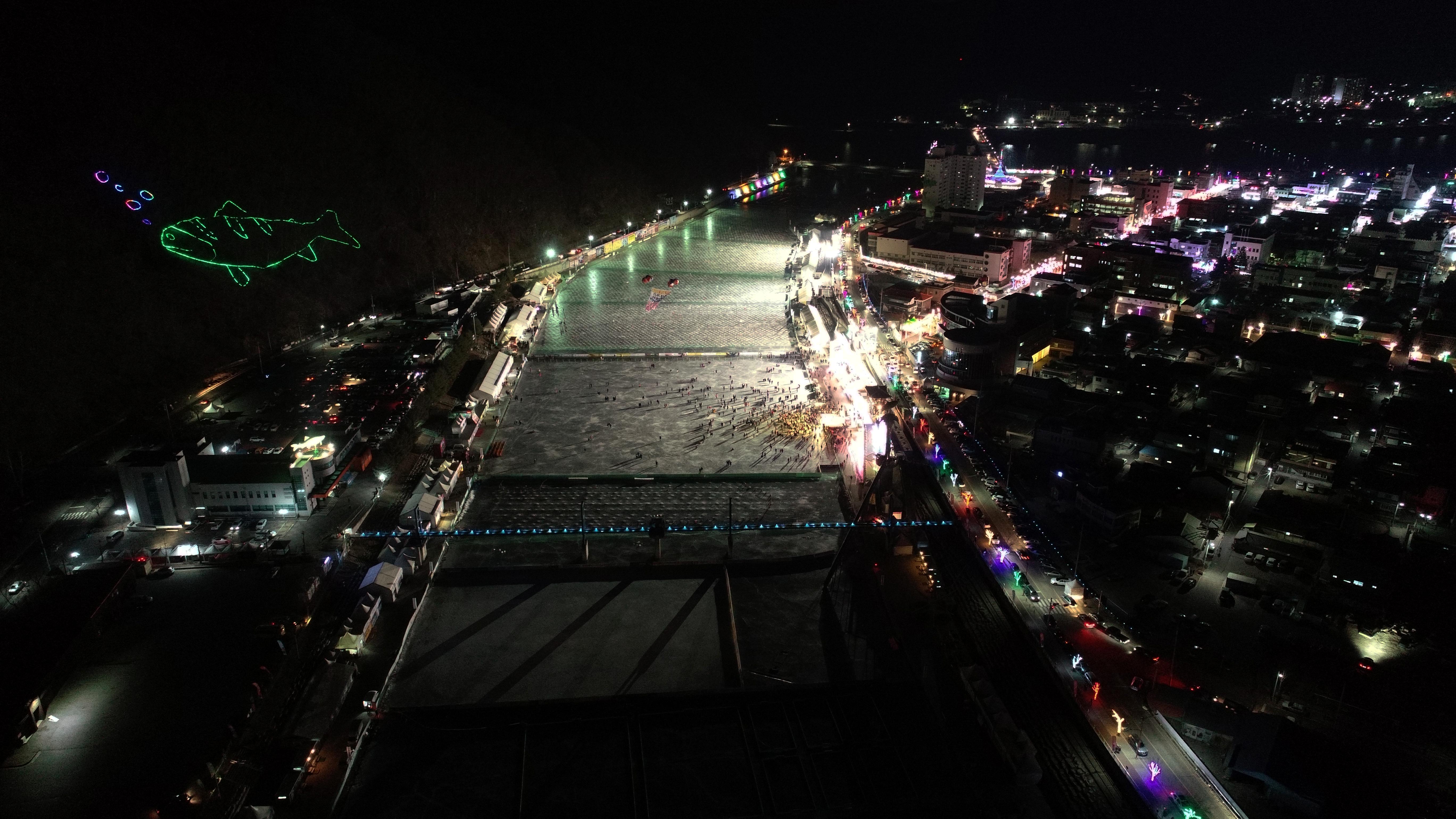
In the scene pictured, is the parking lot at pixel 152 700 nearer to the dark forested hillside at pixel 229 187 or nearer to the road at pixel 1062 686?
the dark forested hillside at pixel 229 187

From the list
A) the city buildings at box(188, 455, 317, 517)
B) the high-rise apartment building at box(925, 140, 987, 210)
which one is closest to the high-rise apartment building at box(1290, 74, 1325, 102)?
the high-rise apartment building at box(925, 140, 987, 210)

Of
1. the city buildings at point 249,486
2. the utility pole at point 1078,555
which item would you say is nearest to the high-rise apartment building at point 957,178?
the utility pole at point 1078,555

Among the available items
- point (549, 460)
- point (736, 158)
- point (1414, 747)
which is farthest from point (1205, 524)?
point (736, 158)

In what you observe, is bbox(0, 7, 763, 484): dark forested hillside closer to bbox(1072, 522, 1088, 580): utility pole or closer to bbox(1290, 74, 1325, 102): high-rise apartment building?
bbox(1072, 522, 1088, 580): utility pole

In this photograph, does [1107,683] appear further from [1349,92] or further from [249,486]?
[1349,92]

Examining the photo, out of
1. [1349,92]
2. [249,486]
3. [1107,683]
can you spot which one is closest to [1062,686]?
[1107,683]

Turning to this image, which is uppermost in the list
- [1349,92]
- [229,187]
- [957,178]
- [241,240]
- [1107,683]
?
[1349,92]

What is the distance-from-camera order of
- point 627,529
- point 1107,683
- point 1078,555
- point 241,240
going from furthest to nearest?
point 241,240, point 627,529, point 1078,555, point 1107,683
